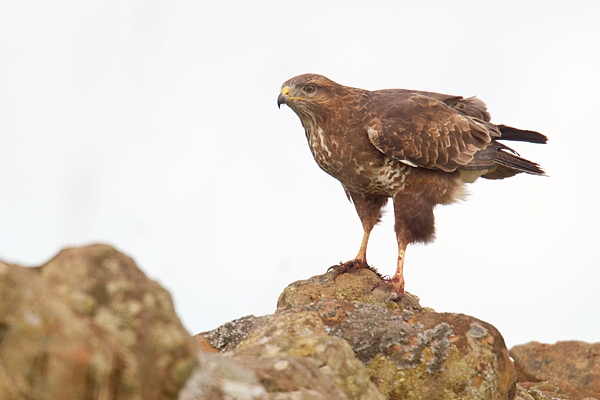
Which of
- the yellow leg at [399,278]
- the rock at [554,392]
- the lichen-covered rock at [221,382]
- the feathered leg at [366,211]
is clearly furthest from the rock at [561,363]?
the lichen-covered rock at [221,382]

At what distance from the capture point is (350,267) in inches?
331

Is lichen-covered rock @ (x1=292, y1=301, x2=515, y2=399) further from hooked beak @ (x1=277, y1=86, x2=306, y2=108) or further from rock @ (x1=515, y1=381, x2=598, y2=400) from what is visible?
hooked beak @ (x1=277, y1=86, x2=306, y2=108)

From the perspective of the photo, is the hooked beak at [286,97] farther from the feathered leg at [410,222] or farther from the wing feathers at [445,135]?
the feathered leg at [410,222]

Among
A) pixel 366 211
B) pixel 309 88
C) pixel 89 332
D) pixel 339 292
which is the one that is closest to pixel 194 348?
pixel 89 332

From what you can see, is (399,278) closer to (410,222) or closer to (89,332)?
(410,222)

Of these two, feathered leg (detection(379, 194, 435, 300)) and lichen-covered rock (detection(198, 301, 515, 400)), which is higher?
feathered leg (detection(379, 194, 435, 300))

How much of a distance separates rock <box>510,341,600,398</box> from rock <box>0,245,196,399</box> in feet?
20.2

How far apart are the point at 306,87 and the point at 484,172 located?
2.40 metres

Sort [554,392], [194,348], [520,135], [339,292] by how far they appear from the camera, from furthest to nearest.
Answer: [520,135] < [339,292] < [554,392] < [194,348]

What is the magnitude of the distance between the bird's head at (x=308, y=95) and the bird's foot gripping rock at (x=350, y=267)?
159cm

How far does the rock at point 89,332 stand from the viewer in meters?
2.74

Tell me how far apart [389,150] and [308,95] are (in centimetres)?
104

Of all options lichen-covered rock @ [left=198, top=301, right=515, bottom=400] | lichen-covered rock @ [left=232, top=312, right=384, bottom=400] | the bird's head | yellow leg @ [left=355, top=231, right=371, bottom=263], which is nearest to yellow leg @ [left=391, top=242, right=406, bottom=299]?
yellow leg @ [left=355, top=231, right=371, bottom=263]

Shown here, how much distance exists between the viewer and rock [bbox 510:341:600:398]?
27.3ft
